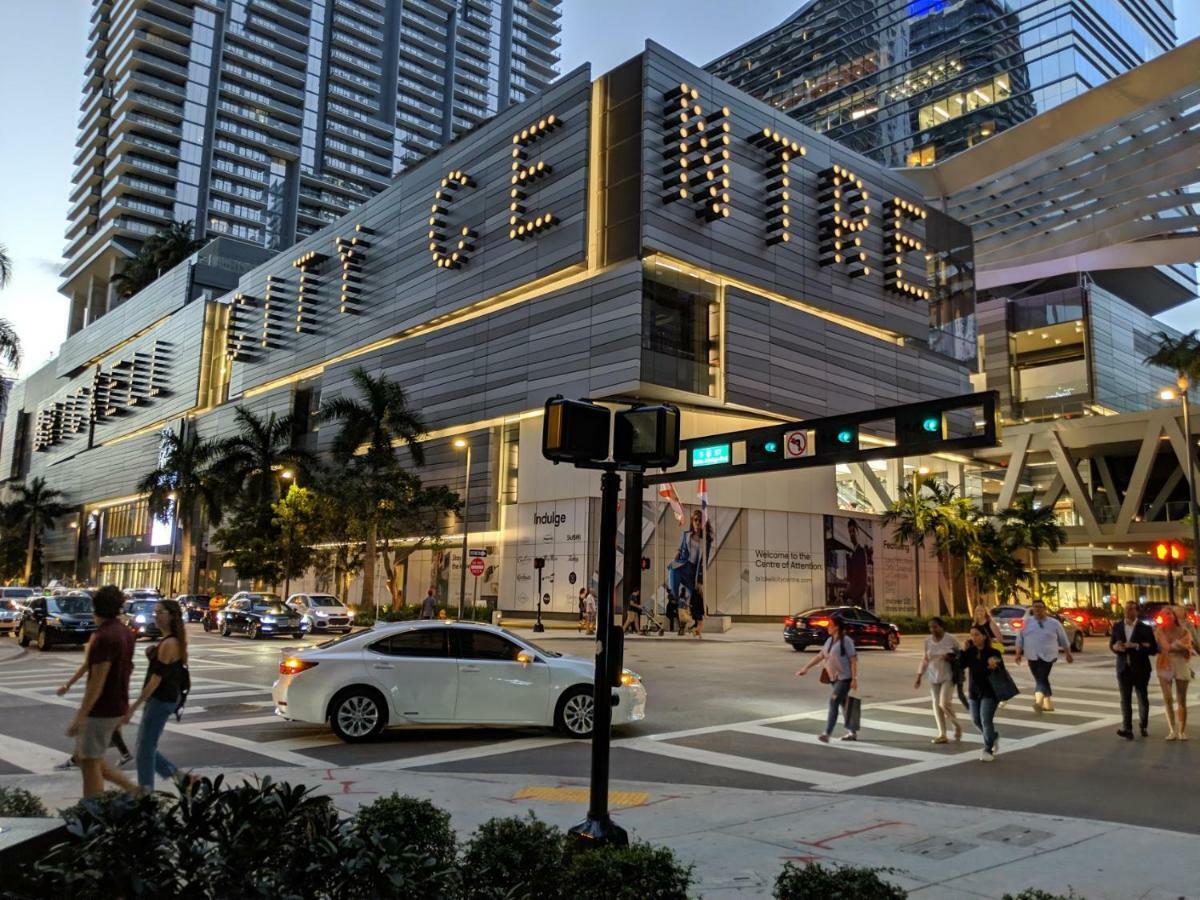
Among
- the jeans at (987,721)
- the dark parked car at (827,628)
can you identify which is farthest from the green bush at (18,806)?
the dark parked car at (827,628)

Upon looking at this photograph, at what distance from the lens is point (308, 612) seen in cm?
3628

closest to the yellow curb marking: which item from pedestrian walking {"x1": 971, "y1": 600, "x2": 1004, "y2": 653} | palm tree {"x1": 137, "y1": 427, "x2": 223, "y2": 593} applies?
pedestrian walking {"x1": 971, "y1": 600, "x2": 1004, "y2": 653}

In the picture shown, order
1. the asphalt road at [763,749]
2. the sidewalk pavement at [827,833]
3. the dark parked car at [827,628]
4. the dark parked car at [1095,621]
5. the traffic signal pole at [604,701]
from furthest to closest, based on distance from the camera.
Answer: the dark parked car at [1095,621] → the dark parked car at [827,628] → the asphalt road at [763,749] → the sidewalk pavement at [827,833] → the traffic signal pole at [604,701]

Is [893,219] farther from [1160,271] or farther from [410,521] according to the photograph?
[1160,271]

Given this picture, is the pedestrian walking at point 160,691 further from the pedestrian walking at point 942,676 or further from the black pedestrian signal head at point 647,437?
the pedestrian walking at point 942,676

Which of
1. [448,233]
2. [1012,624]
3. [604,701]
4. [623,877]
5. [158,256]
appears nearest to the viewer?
[623,877]

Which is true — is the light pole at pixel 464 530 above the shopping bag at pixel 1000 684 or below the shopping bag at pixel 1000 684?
above

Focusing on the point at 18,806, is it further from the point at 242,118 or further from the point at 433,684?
the point at 242,118

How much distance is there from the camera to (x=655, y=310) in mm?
42406

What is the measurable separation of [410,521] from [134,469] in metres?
55.5

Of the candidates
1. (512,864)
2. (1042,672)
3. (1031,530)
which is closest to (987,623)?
(1042,672)

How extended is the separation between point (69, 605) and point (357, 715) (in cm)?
1953

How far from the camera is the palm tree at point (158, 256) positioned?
11106cm

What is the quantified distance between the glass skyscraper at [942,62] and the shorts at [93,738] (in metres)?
89.7
